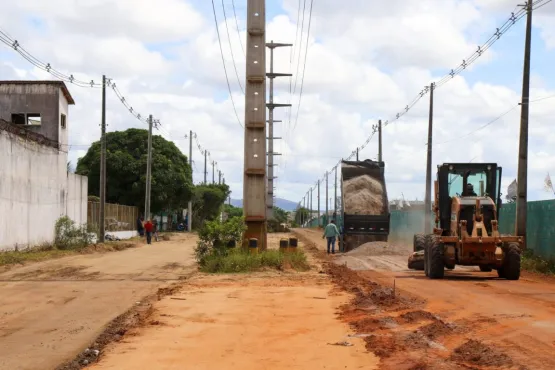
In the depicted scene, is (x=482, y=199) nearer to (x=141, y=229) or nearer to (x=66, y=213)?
(x=66, y=213)

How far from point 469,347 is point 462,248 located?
12.0 m

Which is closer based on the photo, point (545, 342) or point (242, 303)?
point (545, 342)

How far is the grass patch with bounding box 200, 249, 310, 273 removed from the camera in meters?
25.1

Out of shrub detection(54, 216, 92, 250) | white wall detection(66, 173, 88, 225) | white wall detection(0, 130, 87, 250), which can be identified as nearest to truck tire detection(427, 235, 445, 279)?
white wall detection(0, 130, 87, 250)

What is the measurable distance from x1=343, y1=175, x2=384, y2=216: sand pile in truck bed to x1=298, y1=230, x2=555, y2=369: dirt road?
717 inches

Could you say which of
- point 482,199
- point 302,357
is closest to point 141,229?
point 482,199

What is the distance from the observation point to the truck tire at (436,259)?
22.0 meters

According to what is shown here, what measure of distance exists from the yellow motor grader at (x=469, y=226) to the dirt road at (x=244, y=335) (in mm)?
4403

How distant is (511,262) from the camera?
21.7 metres

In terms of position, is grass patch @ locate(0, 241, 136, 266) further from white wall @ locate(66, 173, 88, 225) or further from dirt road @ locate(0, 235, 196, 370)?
white wall @ locate(66, 173, 88, 225)

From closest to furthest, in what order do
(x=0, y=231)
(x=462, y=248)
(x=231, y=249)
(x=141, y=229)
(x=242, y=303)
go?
(x=242, y=303) < (x=462, y=248) < (x=231, y=249) < (x=0, y=231) < (x=141, y=229)

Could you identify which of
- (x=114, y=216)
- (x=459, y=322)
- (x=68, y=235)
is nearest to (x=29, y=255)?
(x=68, y=235)

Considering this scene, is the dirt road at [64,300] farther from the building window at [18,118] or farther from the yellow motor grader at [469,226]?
the building window at [18,118]

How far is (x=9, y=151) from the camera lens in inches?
1281
